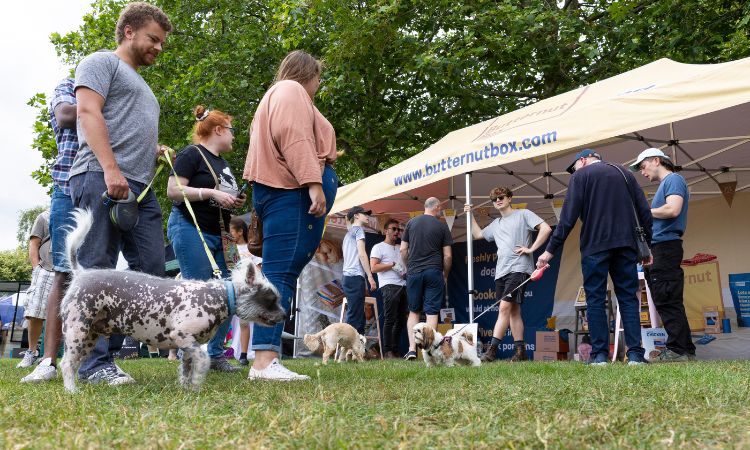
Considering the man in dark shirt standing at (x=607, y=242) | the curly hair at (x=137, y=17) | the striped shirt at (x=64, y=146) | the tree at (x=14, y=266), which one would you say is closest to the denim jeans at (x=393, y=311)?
the man in dark shirt standing at (x=607, y=242)

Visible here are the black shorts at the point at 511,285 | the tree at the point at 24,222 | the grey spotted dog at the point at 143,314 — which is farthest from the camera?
the tree at the point at 24,222

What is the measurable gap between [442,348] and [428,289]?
153 cm

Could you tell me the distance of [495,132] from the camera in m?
→ 8.29

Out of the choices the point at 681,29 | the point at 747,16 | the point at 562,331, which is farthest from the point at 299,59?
the point at 681,29

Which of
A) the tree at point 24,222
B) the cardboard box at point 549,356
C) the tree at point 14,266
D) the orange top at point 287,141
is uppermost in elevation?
the tree at point 24,222

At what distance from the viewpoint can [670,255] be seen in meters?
6.36

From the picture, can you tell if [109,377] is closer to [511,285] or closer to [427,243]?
[427,243]

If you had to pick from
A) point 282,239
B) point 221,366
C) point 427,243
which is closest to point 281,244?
point 282,239

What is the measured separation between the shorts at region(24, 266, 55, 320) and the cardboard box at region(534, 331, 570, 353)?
6.38 m

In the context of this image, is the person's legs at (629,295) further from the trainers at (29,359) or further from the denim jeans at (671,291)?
the trainers at (29,359)

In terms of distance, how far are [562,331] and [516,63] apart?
6.22m

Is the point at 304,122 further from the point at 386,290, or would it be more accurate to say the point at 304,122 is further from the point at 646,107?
the point at 386,290

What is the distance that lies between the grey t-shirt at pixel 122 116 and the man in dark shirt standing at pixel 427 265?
4.63 meters

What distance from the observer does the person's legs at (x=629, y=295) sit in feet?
19.0
